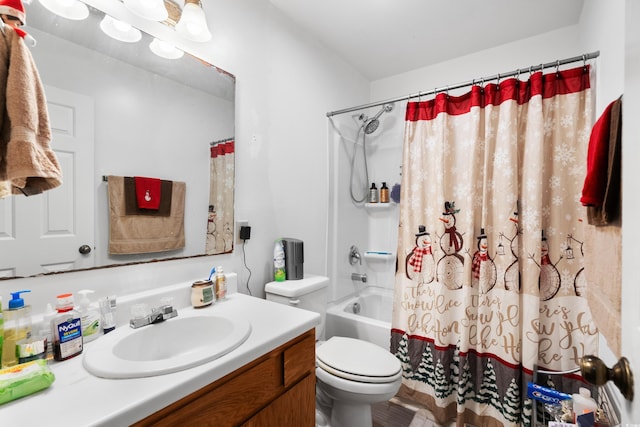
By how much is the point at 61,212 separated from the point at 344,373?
128cm

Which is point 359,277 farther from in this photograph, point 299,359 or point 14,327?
point 14,327

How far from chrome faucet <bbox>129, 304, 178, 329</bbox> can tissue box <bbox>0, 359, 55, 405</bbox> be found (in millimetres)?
306

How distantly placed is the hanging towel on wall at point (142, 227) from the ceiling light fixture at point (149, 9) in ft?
2.13

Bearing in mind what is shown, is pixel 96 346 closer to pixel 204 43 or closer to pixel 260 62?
pixel 204 43

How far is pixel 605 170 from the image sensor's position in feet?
3.09

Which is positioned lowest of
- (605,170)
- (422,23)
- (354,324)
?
(354,324)

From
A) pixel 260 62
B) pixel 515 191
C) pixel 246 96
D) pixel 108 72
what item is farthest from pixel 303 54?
pixel 515 191

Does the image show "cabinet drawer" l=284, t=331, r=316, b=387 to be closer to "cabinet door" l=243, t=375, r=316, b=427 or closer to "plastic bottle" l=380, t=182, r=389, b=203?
"cabinet door" l=243, t=375, r=316, b=427

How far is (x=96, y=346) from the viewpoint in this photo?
0.85 metres

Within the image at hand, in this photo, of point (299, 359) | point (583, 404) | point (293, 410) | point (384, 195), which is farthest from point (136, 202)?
point (384, 195)

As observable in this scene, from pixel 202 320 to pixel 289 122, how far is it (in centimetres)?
130

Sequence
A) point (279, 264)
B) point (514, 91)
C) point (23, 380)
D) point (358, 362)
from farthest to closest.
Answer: point (279, 264)
point (514, 91)
point (358, 362)
point (23, 380)

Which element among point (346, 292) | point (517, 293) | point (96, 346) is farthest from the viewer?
point (346, 292)

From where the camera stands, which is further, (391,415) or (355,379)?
(391,415)
